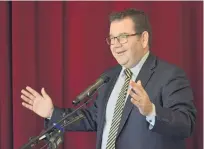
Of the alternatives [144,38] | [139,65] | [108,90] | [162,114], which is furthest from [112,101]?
[162,114]

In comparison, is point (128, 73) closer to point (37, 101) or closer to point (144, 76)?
point (144, 76)

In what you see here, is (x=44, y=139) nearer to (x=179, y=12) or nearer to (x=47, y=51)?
(x=47, y=51)

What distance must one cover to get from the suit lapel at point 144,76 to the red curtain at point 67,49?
51 centimetres

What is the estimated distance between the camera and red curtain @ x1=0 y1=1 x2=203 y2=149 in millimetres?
2115

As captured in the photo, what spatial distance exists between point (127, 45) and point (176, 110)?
395mm

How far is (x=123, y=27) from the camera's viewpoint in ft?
5.65

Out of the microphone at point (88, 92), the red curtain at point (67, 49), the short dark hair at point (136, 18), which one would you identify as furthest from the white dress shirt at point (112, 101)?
the red curtain at point (67, 49)

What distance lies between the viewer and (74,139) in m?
2.21

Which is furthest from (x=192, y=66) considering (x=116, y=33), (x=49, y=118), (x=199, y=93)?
(x=49, y=118)

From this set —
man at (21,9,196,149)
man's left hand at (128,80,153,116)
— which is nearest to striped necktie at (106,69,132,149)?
man at (21,9,196,149)

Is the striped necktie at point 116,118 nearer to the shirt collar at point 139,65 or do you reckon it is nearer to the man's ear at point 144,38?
the shirt collar at point 139,65

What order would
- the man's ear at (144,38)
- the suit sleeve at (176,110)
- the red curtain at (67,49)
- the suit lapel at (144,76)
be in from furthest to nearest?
the red curtain at (67,49)
the man's ear at (144,38)
the suit lapel at (144,76)
the suit sleeve at (176,110)

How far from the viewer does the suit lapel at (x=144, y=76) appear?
5.41 feet

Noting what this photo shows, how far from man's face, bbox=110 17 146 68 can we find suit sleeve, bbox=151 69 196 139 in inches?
8.1
